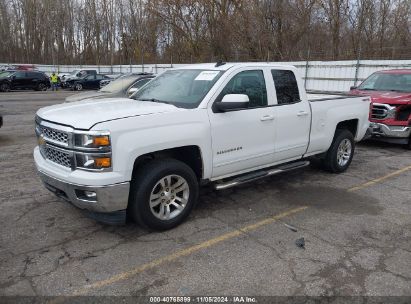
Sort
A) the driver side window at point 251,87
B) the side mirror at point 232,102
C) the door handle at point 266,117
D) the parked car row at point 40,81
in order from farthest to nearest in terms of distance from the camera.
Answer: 1. the parked car row at point 40,81
2. the door handle at point 266,117
3. the driver side window at point 251,87
4. the side mirror at point 232,102

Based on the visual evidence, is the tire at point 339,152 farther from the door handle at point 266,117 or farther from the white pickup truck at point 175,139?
the door handle at point 266,117

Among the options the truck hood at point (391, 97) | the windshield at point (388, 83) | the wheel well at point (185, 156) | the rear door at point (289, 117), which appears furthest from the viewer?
the windshield at point (388, 83)

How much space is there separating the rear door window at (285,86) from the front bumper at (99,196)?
270 cm

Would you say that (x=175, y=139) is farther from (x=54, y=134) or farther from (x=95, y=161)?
(x=54, y=134)

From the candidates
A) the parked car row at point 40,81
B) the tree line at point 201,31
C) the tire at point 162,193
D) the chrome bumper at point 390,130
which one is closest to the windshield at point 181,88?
the tire at point 162,193

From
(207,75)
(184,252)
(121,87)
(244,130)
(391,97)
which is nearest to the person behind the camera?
(184,252)

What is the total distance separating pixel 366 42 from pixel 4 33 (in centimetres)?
5326

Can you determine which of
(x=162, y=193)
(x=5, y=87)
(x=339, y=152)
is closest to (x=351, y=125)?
(x=339, y=152)

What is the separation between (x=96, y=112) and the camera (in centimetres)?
406

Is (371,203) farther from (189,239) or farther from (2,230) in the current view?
(2,230)

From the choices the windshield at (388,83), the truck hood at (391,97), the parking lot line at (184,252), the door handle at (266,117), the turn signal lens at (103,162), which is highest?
the windshield at (388,83)

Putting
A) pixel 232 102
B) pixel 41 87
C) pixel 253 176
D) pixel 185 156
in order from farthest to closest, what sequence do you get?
pixel 41 87 < pixel 253 176 < pixel 185 156 < pixel 232 102

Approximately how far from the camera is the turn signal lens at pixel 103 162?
146 inches

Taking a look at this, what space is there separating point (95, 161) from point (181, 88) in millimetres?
1778
